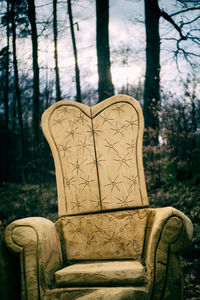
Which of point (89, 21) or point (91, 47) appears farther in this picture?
point (91, 47)

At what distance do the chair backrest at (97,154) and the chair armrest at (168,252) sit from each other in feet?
1.65

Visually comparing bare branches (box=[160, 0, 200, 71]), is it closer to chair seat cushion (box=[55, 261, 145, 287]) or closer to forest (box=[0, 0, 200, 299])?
forest (box=[0, 0, 200, 299])

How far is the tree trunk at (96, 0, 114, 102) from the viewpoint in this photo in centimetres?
473

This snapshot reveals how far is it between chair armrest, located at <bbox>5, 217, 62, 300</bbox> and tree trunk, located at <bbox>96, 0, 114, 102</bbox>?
3.55 metres

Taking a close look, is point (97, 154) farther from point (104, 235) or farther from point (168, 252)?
point (168, 252)

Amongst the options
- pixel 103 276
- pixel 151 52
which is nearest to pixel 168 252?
pixel 103 276

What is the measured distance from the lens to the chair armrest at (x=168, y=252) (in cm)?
130

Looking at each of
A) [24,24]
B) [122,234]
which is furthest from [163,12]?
[122,234]

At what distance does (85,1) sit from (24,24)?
1213mm

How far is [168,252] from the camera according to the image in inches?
52.1

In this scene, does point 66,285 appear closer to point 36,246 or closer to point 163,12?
point 36,246

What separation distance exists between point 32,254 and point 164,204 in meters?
2.96

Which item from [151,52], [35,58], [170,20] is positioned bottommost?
[35,58]

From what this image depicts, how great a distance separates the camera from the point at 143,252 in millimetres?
1714
